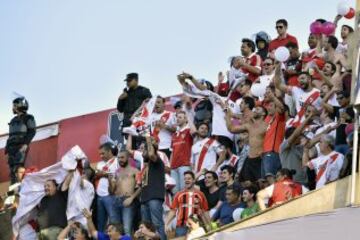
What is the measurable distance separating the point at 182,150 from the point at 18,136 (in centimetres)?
472

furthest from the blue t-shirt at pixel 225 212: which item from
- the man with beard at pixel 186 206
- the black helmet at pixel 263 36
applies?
the black helmet at pixel 263 36

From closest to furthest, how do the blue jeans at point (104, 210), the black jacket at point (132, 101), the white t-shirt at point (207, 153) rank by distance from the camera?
1. the white t-shirt at point (207, 153)
2. the blue jeans at point (104, 210)
3. the black jacket at point (132, 101)

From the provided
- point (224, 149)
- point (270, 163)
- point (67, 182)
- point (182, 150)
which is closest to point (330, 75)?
point (270, 163)

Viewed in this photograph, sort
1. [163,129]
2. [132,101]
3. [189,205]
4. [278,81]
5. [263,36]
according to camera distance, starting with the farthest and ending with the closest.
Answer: [132,101]
[263,36]
[163,129]
[278,81]
[189,205]

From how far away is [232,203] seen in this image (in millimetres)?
25016

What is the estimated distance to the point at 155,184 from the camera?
26.2m

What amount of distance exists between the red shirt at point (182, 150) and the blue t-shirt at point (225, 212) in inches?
91.7

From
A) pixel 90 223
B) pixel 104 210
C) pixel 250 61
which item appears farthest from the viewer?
pixel 250 61

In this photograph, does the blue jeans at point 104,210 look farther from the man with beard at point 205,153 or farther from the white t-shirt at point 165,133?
the white t-shirt at point 165,133

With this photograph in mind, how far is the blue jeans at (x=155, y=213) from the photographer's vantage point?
2605 cm

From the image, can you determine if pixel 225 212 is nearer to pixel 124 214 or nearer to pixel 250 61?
pixel 124 214

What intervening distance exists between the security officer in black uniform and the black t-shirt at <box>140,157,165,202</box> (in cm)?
499

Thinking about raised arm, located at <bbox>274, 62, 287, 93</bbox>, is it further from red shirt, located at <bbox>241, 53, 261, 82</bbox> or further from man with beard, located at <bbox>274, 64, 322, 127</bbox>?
red shirt, located at <bbox>241, 53, 261, 82</bbox>

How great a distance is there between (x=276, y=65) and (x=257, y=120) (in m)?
0.91
